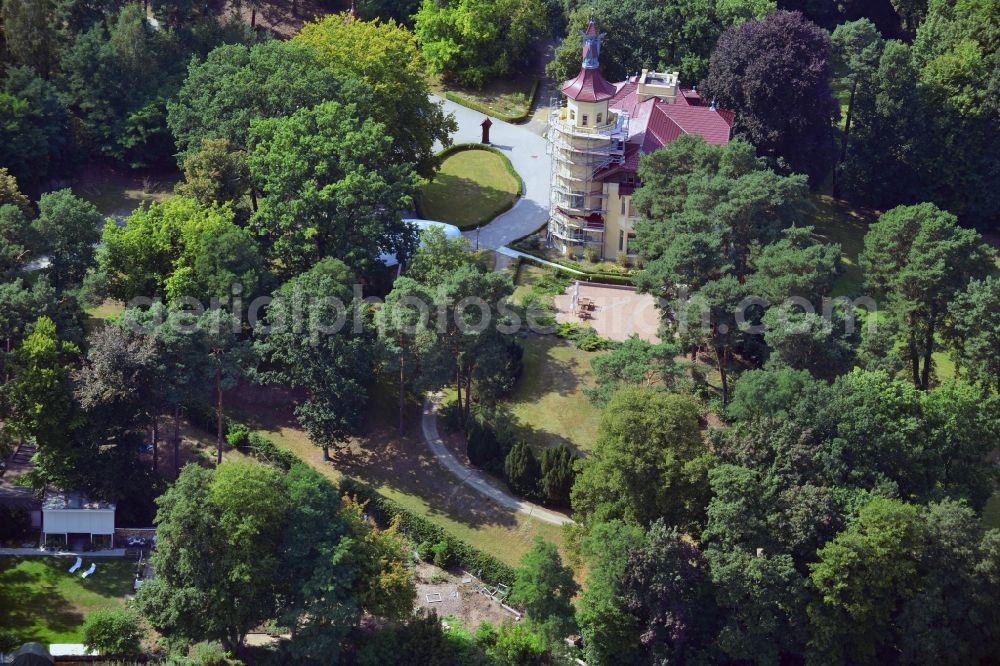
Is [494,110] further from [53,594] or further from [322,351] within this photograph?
[53,594]

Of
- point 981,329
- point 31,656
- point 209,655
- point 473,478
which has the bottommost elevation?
point 31,656

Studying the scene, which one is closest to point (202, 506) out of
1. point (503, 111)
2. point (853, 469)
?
point (853, 469)

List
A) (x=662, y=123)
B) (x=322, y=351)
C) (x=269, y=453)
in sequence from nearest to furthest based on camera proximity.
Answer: (x=322, y=351)
(x=269, y=453)
(x=662, y=123)

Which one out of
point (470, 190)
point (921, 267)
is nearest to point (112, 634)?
point (470, 190)

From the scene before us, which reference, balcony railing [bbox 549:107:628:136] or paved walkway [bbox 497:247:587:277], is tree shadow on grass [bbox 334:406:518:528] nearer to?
paved walkway [bbox 497:247:587:277]

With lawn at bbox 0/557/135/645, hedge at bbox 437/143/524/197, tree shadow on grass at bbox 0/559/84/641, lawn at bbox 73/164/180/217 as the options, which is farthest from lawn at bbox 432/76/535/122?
tree shadow on grass at bbox 0/559/84/641

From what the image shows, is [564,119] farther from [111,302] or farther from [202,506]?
[202,506]
